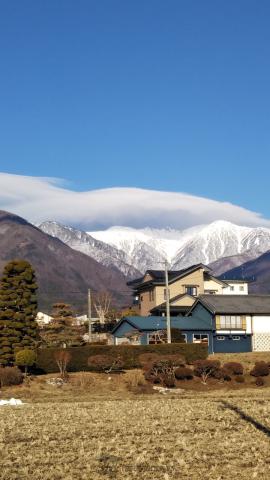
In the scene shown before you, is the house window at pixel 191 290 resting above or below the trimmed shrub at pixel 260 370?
above

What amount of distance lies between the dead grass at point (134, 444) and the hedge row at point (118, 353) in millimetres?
21286

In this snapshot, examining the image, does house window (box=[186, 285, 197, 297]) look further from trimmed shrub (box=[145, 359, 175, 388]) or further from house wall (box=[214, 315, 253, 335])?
trimmed shrub (box=[145, 359, 175, 388])

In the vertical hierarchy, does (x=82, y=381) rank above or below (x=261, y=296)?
below

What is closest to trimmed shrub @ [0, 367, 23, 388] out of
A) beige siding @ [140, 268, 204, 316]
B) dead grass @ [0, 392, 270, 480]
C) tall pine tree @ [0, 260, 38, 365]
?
tall pine tree @ [0, 260, 38, 365]

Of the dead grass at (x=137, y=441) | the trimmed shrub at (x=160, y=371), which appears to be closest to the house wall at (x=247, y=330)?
the trimmed shrub at (x=160, y=371)

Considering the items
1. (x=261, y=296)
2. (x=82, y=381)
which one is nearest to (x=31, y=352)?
(x=82, y=381)

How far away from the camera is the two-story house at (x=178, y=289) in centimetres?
8256

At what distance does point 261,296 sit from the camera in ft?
238

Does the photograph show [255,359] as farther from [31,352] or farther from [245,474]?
[245,474]

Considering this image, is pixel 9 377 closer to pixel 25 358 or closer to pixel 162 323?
pixel 25 358

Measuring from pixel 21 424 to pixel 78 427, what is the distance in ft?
8.33

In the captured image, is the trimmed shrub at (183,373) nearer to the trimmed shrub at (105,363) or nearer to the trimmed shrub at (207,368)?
the trimmed shrub at (207,368)

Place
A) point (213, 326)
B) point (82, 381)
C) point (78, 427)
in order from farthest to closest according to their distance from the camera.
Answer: point (213, 326) < point (82, 381) < point (78, 427)

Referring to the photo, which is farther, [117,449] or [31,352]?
[31,352]
